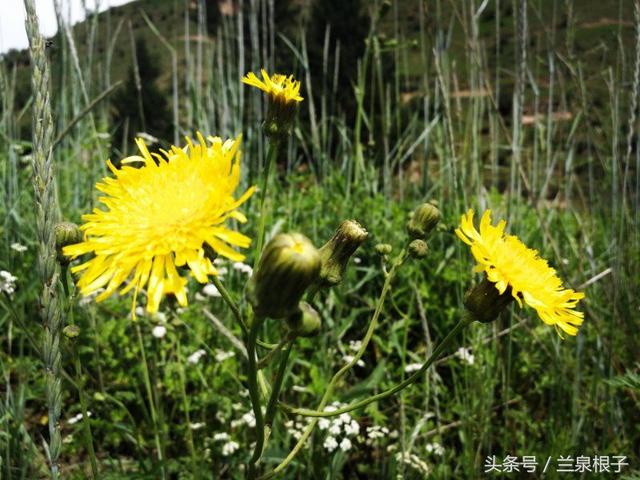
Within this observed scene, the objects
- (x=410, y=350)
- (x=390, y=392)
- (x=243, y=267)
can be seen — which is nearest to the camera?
(x=390, y=392)

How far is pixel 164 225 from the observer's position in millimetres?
608

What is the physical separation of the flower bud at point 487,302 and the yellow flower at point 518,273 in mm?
11

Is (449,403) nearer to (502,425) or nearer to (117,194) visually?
(502,425)

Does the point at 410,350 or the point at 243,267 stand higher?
the point at 243,267

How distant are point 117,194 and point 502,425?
1066mm

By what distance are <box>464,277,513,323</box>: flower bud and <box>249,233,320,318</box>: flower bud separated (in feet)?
0.89

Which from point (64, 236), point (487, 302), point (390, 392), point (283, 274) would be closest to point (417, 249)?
point (487, 302)

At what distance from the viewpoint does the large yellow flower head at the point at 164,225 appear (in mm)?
557

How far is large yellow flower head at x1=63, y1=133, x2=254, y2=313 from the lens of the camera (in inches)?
21.9

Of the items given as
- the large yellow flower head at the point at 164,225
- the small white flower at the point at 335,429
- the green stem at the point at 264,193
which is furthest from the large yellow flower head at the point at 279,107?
the small white flower at the point at 335,429

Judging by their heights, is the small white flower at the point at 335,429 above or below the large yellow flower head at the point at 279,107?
below

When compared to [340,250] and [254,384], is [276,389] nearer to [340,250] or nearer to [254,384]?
[254,384]

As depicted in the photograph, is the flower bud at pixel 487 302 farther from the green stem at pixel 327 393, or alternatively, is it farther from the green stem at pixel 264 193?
the green stem at pixel 264 193

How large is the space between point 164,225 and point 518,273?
1.39 ft
